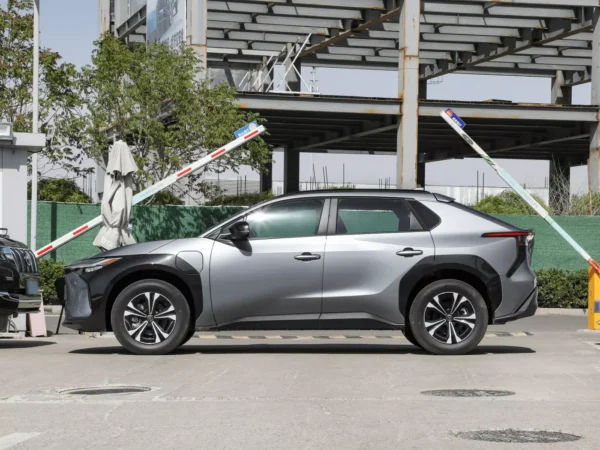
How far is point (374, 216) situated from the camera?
12844 millimetres

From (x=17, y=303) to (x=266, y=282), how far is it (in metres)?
3.16

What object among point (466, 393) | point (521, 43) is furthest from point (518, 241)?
point (521, 43)

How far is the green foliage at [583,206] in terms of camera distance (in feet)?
97.8

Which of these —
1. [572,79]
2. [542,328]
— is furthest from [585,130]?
[542,328]

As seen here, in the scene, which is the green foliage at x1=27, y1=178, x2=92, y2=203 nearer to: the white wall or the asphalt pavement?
the white wall

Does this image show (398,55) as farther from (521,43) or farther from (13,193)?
(13,193)

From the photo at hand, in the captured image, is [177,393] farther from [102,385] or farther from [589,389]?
[589,389]

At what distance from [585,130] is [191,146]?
897 inches

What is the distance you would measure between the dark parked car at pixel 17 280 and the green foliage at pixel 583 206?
61.7 ft

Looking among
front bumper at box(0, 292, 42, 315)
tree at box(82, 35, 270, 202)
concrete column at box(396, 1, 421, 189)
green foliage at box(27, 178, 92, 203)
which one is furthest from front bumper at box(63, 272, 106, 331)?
concrete column at box(396, 1, 421, 189)

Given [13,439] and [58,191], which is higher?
[58,191]

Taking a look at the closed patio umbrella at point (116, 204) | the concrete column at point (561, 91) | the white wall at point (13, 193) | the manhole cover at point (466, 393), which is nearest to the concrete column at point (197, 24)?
the closed patio umbrella at point (116, 204)

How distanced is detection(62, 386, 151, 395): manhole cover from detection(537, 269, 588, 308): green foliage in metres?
14.3

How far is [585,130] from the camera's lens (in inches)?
1800
